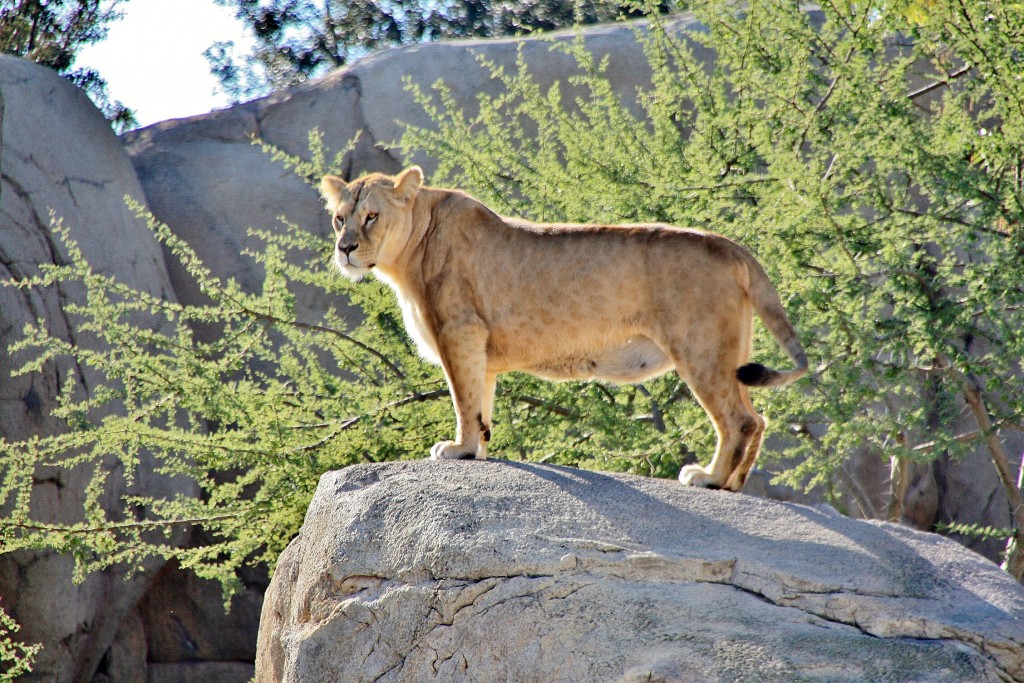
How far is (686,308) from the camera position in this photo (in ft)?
20.0

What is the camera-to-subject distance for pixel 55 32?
15.3 meters

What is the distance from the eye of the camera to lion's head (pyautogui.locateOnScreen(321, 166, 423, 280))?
6.44 m

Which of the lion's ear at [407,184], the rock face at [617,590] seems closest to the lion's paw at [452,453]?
the rock face at [617,590]

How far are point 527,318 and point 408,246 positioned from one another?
0.75 metres

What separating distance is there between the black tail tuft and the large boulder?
656 centimetres

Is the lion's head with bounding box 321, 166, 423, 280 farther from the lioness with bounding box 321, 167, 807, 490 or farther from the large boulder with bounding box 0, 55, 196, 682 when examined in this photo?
the large boulder with bounding box 0, 55, 196, 682

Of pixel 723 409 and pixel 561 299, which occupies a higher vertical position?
pixel 561 299

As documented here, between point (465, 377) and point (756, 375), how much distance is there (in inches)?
58.7

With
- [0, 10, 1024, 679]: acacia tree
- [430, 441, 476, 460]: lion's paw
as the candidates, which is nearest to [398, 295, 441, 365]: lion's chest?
[430, 441, 476, 460]: lion's paw

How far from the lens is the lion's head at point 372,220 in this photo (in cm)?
644

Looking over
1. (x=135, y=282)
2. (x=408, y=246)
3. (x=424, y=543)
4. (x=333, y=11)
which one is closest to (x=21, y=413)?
(x=135, y=282)

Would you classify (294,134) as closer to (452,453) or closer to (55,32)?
(55,32)

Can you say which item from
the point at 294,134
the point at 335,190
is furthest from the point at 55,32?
the point at 335,190

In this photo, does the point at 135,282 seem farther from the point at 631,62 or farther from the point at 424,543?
the point at 424,543
